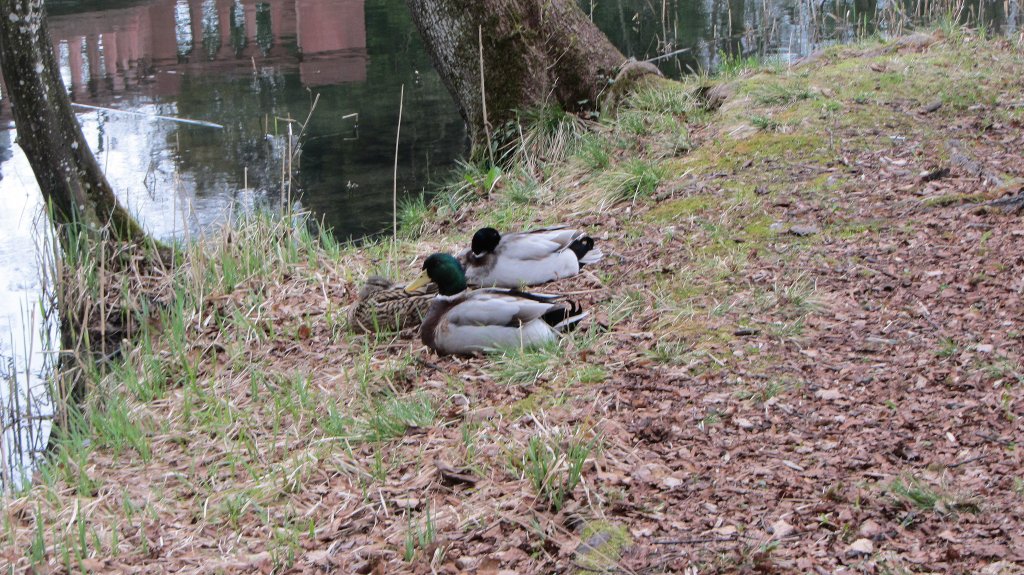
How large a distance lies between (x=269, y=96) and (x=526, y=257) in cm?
818

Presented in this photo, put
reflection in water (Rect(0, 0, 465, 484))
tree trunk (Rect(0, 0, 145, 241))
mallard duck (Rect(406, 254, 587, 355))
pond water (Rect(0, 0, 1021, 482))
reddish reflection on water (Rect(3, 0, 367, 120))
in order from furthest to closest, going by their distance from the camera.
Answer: reddish reflection on water (Rect(3, 0, 367, 120)), pond water (Rect(0, 0, 1021, 482)), reflection in water (Rect(0, 0, 465, 484)), tree trunk (Rect(0, 0, 145, 241)), mallard duck (Rect(406, 254, 587, 355))

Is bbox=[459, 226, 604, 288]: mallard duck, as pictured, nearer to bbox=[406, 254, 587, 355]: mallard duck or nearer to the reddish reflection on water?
bbox=[406, 254, 587, 355]: mallard duck

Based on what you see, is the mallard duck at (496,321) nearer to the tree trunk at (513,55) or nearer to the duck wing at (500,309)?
the duck wing at (500,309)

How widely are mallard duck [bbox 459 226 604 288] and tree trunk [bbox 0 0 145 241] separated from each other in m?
2.67

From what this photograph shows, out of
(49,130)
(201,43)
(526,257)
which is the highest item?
(201,43)

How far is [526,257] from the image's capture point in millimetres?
5379

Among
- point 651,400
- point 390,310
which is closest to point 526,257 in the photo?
point 390,310

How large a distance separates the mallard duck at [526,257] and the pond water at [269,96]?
1677 millimetres

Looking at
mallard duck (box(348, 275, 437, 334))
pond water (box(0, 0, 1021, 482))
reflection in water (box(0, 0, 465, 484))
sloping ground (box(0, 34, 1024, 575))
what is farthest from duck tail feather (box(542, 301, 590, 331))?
reflection in water (box(0, 0, 465, 484))

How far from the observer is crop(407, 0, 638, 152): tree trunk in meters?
7.68

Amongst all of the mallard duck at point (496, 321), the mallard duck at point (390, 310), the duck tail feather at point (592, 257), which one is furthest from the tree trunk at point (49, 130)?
the duck tail feather at point (592, 257)

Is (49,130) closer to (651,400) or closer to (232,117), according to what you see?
(651,400)

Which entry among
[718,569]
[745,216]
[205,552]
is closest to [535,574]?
[718,569]

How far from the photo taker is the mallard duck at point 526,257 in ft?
17.6
